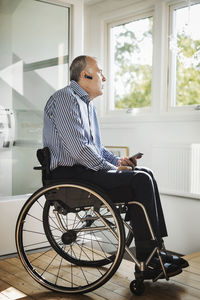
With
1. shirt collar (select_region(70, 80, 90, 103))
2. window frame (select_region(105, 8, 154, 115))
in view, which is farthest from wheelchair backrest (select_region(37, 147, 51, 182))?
window frame (select_region(105, 8, 154, 115))

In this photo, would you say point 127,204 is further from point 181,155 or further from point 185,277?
point 181,155

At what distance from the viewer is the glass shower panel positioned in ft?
8.95

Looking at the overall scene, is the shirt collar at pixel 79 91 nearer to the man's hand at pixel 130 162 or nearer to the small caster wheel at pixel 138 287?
the man's hand at pixel 130 162

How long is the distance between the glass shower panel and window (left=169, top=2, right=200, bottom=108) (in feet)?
3.31

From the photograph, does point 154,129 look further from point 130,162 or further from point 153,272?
point 153,272

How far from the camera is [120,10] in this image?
3936mm

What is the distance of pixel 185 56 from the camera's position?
3.38 metres

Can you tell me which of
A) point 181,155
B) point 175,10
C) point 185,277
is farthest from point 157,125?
point 185,277

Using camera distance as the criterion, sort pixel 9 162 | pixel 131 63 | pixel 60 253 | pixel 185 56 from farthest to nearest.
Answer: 1. pixel 131 63
2. pixel 185 56
3. pixel 9 162
4. pixel 60 253

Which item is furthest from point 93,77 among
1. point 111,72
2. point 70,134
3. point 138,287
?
point 111,72

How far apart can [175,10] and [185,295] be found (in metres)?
2.45

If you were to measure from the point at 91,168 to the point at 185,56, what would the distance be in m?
1.83

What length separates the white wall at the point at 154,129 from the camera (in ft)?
10.6

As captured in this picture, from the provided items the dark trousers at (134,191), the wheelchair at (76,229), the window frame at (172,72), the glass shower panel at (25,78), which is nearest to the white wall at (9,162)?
the glass shower panel at (25,78)
